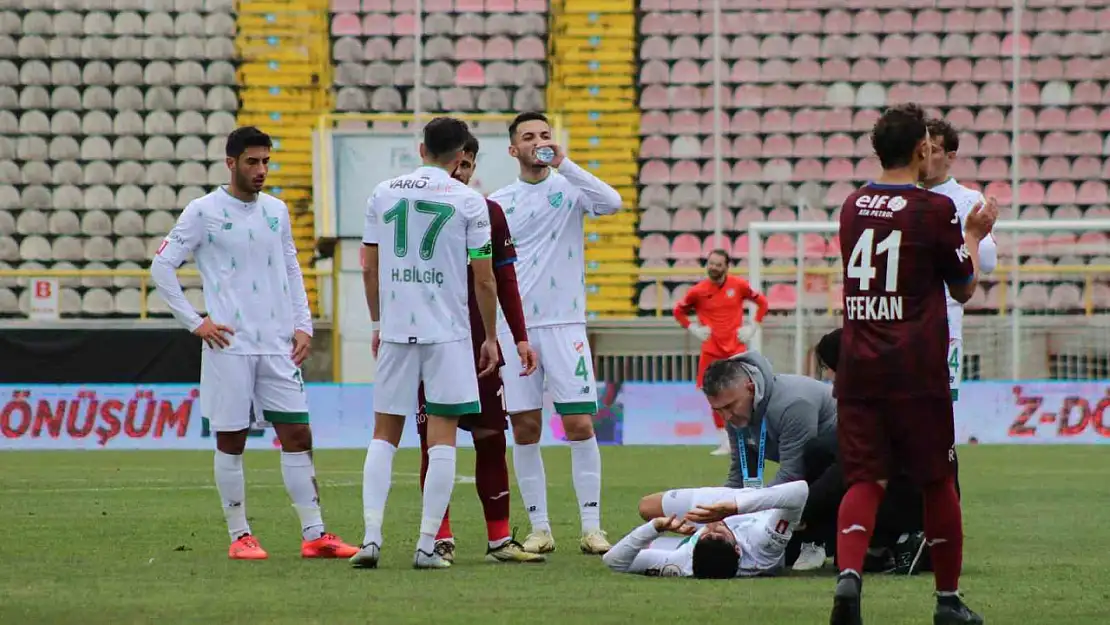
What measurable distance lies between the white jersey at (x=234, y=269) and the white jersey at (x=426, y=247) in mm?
875

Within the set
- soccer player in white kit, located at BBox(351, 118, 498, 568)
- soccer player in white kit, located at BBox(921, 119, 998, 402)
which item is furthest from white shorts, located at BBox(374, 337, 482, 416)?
soccer player in white kit, located at BBox(921, 119, 998, 402)

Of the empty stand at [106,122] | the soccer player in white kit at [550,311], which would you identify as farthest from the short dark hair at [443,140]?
the empty stand at [106,122]

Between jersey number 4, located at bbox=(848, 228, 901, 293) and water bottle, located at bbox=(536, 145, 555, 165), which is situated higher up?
water bottle, located at bbox=(536, 145, 555, 165)

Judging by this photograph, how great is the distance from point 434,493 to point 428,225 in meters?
1.21

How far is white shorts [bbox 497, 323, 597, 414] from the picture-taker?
910 centimetres

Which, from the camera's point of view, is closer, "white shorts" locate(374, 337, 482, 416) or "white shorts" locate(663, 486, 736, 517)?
"white shorts" locate(663, 486, 736, 517)

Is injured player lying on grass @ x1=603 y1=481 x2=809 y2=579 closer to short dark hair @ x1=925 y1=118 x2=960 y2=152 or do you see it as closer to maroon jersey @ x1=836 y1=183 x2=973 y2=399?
maroon jersey @ x1=836 y1=183 x2=973 y2=399

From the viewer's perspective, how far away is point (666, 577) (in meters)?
7.66

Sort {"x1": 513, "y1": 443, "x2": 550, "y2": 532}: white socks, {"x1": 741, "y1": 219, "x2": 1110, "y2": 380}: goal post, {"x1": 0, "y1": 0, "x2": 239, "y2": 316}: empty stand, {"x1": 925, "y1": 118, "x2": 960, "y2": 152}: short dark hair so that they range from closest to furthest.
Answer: {"x1": 925, "y1": 118, "x2": 960, "y2": 152}: short dark hair
{"x1": 513, "y1": 443, "x2": 550, "y2": 532}: white socks
{"x1": 741, "y1": 219, "x2": 1110, "y2": 380}: goal post
{"x1": 0, "y1": 0, "x2": 239, "y2": 316}: empty stand

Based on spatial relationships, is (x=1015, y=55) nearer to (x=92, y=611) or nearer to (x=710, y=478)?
(x=710, y=478)

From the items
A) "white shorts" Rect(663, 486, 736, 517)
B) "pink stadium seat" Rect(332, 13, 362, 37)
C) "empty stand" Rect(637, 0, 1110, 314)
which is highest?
"pink stadium seat" Rect(332, 13, 362, 37)

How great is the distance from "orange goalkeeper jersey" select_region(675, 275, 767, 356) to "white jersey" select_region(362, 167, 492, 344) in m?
10.5

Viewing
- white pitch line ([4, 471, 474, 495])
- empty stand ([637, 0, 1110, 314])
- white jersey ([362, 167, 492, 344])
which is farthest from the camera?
empty stand ([637, 0, 1110, 314])

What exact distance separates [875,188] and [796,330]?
1472 cm
